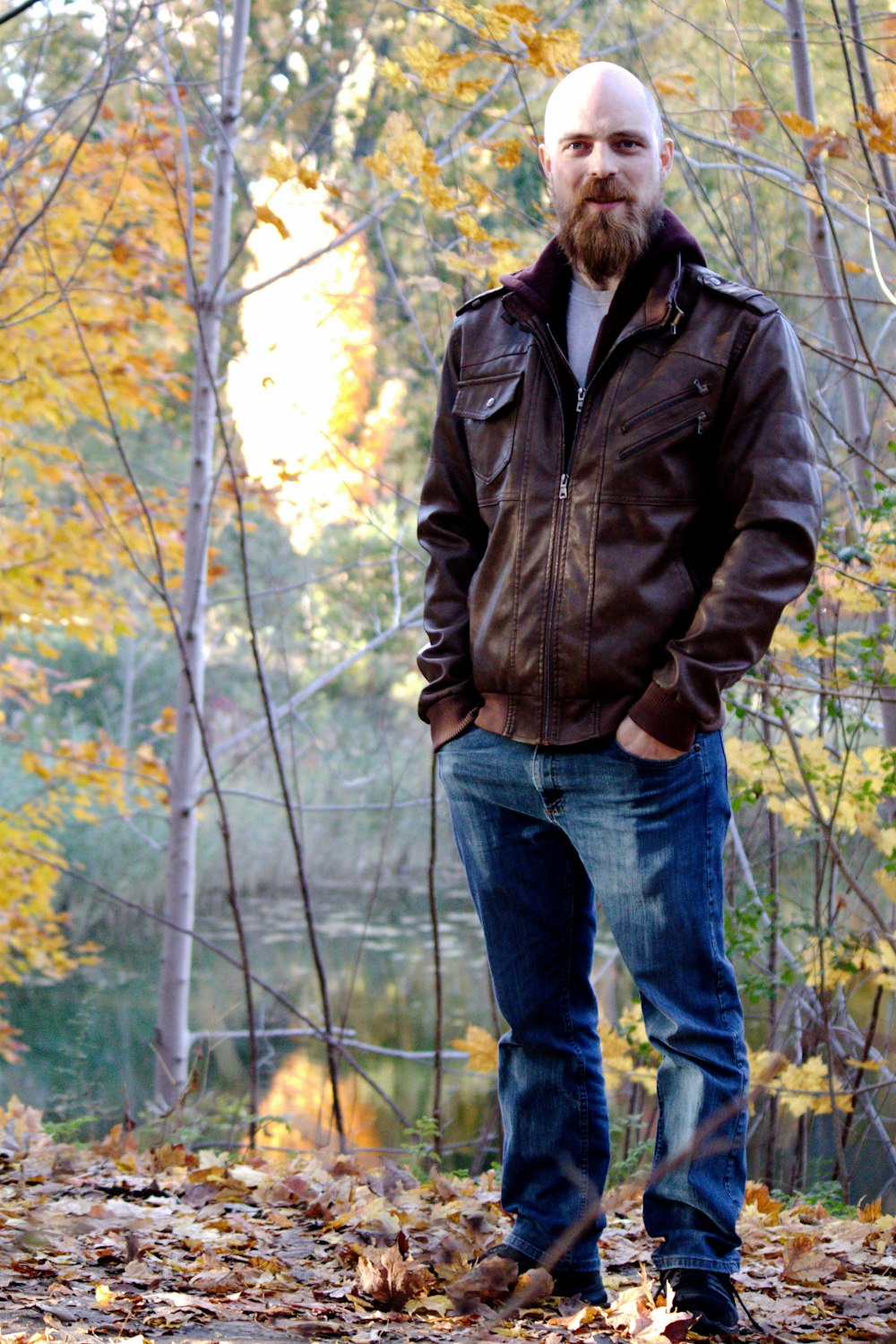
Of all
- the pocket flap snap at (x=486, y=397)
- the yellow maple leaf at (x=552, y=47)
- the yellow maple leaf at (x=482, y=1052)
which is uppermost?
the yellow maple leaf at (x=552, y=47)

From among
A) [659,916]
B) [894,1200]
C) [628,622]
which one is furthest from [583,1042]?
[894,1200]

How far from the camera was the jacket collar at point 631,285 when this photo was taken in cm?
205

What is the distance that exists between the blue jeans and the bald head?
104 centimetres

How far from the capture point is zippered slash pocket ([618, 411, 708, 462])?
78.7 inches

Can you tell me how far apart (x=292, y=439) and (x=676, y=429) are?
5.03 metres

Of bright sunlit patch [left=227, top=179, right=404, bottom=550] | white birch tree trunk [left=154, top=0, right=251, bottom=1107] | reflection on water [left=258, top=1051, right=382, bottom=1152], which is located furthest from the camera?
reflection on water [left=258, top=1051, right=382, bottom=1152]

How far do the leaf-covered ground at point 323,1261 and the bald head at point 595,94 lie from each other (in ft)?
6.00

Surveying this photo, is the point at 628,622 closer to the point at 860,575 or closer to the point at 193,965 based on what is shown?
the point at 860,575

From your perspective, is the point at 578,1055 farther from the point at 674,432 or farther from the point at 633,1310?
the point at 674,432

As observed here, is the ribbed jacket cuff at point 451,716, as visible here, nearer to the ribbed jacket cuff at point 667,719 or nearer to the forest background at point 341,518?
the ribbed jacket cuff at point 667,719

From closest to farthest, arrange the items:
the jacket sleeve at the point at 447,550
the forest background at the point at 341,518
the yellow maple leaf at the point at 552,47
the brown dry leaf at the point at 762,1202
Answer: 1. the jacket sleeve at the point at 447,550
2. the brown dry leaf at the point at 762,1202
3. the yellow maple leaf at the point at 552,47
4. the forest background at the point at 341,518

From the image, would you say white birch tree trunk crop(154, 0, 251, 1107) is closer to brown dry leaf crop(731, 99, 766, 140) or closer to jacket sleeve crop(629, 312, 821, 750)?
brown dry leaf crop(731, 99, 766, 140)

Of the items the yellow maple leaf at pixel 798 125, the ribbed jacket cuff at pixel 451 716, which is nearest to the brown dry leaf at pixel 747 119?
the yellow maple leaf at pixel 798 125

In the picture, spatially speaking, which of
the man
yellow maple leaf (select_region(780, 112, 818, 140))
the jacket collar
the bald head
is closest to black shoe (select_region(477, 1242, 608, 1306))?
the man
